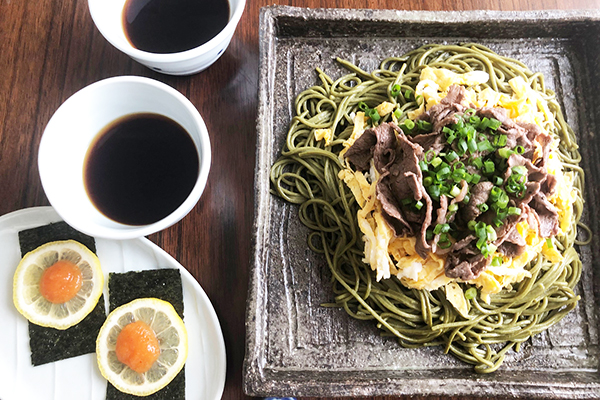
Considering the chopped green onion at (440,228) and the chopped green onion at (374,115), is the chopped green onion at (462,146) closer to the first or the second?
the chopped green onion at (440,228)

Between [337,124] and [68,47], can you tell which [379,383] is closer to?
[337,124]

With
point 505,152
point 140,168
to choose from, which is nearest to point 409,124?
point 505,152

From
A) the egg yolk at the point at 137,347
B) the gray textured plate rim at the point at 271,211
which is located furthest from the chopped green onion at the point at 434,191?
the egg yolk at the point at 137,347

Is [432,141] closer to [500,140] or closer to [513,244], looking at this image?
[500,140]

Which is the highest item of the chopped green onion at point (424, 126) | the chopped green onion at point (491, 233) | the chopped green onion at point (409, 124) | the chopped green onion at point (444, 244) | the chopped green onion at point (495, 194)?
the chopped green onion at point (409, 124)

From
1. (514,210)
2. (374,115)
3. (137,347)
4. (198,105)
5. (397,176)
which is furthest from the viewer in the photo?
(198,105)

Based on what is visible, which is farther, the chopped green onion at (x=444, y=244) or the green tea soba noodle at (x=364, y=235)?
the green tea soba noodle at (x=364, y=235)

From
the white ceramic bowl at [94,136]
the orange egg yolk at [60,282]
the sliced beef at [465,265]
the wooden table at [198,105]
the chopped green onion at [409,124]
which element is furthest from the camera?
the wooden table at [198,105]

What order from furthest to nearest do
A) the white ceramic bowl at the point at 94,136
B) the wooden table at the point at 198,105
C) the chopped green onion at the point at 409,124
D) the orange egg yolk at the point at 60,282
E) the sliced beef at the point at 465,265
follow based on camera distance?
the wooden table at the point at 198,105, the orange egg yolk at the point at 60,282, the chopped green onion at the point at 409,124, the sliced beef at the point at 465,265, the white ceramic bowl at the point at 94,136
